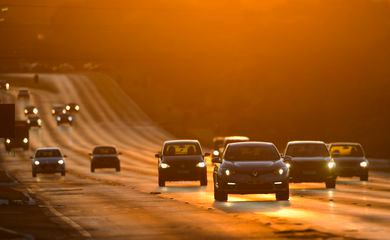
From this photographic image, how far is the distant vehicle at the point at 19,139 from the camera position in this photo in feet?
334

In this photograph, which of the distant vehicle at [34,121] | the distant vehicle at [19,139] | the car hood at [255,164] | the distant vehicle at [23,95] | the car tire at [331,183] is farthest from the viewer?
the distant vehicle at [23,95]

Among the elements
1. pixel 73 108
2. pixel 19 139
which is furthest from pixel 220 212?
pixel 73 108

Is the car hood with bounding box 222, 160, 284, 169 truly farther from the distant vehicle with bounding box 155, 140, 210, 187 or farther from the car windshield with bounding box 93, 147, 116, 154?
the car windshield with bounding box 93, 147, 116, 154

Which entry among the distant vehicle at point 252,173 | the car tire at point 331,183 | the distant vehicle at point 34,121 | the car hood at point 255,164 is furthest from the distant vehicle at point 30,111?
the car hood at point 255,164

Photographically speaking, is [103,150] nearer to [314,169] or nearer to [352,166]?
[352,166]

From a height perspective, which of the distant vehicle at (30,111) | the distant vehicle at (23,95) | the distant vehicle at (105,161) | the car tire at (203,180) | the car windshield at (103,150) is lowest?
the distant vehicle at (105,161)

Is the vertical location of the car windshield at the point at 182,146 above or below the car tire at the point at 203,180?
above

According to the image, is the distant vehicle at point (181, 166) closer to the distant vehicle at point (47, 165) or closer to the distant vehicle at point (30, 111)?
the distant vehicle at point (47, 165)

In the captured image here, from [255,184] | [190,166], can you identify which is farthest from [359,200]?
[190,166]

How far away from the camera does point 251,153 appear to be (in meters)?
34.0

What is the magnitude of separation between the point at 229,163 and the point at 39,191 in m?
12.9

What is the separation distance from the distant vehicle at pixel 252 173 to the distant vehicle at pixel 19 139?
69.3m

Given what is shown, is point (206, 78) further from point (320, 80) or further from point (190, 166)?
point (190, 166)

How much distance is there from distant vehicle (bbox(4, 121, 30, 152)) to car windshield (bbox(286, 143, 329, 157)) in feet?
198
